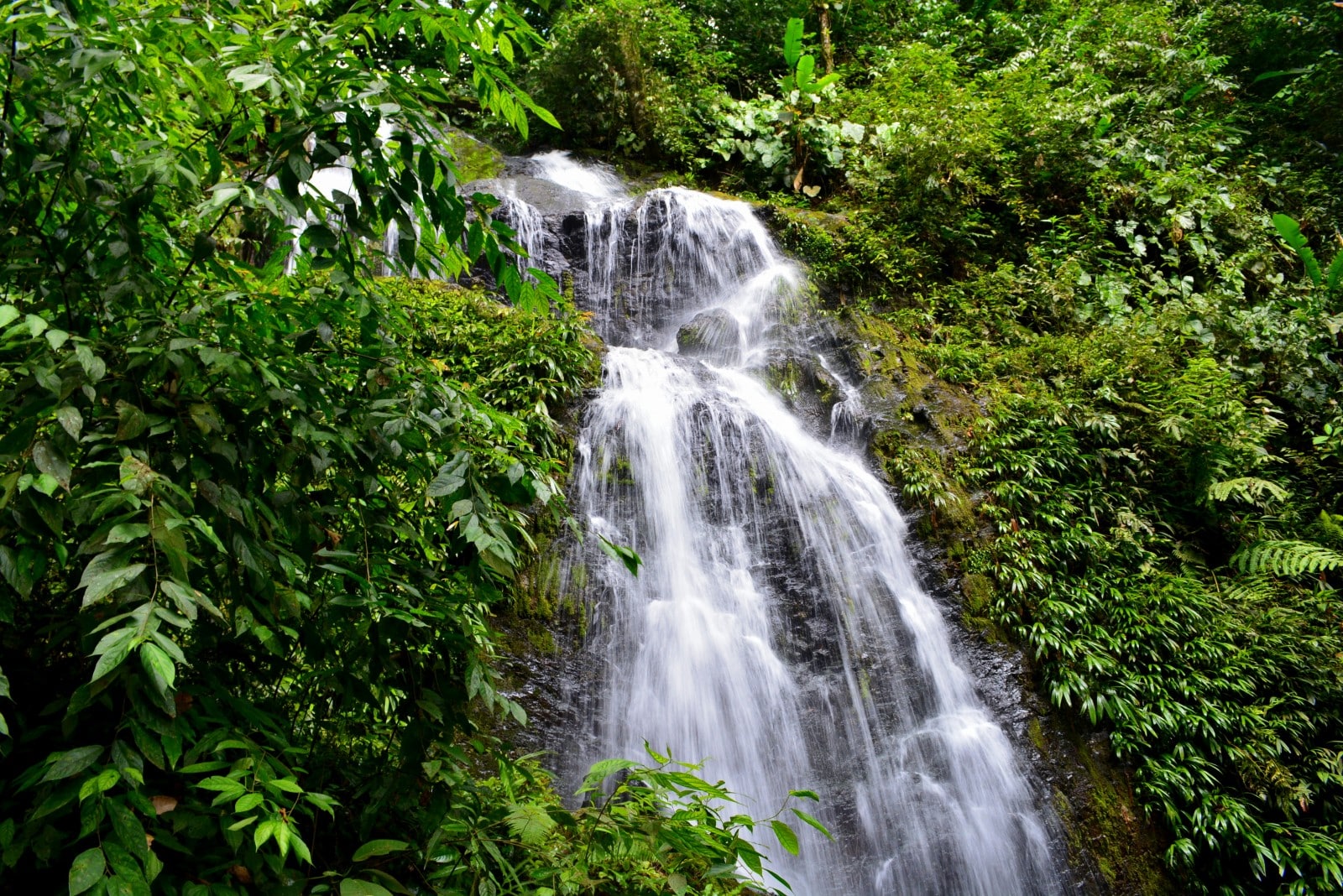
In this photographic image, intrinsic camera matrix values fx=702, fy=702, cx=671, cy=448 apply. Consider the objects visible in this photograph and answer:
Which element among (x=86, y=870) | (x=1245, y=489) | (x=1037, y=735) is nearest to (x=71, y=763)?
(x=86, y=870)

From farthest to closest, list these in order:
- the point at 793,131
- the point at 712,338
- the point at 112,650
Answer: the point at 793,131 < the point at 712,338 < the point at 112,650

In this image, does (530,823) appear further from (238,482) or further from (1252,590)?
(1252,590)

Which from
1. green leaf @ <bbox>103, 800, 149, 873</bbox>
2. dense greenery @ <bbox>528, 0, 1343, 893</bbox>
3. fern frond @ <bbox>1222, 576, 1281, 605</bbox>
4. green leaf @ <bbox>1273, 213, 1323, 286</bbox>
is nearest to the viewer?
green leaf @ <bbox>103, 800, 149, 873</bbox>

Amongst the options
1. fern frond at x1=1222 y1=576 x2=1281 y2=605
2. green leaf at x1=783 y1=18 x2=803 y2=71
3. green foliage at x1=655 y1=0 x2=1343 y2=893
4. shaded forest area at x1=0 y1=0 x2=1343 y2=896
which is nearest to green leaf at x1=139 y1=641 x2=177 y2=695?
shaded forest area at x1=0 y1=0 x2=1343 y2=896

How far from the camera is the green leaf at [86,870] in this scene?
3.44ft

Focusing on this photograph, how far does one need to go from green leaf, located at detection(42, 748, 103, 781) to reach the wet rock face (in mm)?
6999

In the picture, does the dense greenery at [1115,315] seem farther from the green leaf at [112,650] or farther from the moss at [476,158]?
the green leaf at [112,650]

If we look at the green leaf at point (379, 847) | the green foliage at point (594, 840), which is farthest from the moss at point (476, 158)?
the green leaf at point (379, 847)

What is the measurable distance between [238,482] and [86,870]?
2.28 feet

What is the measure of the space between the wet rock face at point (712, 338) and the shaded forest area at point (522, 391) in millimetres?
1198

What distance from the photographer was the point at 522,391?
19.1ft

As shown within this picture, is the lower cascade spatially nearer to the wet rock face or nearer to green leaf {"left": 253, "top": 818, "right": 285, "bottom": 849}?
the wet rock face

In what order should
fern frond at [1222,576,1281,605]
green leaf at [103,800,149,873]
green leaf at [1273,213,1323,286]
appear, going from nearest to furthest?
1. green leaf at [103,800,149,873]
2. fern frond at [1222,576,1281,605]
3. green leaf at [1273,213,1323,286]

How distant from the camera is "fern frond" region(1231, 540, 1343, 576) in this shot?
5.24 metres
